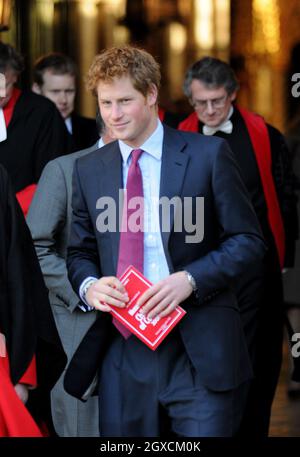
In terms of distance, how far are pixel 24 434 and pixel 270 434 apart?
348cm

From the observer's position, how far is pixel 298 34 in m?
13.1

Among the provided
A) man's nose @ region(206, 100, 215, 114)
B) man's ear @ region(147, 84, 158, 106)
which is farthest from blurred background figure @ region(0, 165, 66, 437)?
man's nose @ region(206, 100, 215, 114)

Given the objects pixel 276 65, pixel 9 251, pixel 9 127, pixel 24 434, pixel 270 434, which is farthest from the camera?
pixel 276 65

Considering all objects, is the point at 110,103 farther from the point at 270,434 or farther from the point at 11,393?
the point at 270,434

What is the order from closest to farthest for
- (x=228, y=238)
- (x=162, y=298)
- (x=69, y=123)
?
(x=162, y=298) < (x=228, y=238) < (x=69, y=123)

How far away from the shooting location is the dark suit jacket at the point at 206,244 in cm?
443

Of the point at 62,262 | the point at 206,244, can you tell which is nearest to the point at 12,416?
the point at 206,244

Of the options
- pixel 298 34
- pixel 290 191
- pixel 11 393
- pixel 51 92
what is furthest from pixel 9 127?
pixel 298 34

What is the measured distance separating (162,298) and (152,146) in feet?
1.95

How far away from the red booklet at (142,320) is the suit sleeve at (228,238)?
0.14m

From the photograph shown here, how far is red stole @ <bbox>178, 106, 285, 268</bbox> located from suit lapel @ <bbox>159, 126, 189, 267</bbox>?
1.81m

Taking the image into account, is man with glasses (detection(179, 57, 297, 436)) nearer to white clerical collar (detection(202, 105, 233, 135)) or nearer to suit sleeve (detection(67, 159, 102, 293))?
white clerical collar (detection(202, 105, 233, 135))

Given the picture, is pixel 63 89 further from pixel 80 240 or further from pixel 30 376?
pixel 30 376

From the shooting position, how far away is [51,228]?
527 cm
